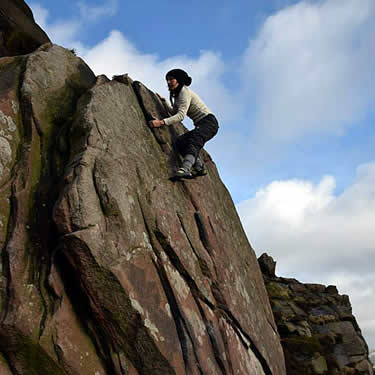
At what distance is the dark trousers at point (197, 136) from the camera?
56.4ft

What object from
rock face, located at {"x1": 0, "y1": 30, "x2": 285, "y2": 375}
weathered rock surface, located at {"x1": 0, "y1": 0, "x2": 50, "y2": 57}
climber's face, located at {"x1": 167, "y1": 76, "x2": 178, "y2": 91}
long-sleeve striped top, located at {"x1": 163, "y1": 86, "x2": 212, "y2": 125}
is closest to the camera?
rock face, located at {"x1": 0, "y1": 30, "x2": 285, "y2": 375}

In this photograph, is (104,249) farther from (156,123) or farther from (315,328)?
(315,328)

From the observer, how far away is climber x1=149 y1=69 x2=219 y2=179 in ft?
55.1

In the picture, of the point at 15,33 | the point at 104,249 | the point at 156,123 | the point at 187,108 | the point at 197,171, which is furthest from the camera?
the point at 15,33

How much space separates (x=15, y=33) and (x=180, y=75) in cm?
1041

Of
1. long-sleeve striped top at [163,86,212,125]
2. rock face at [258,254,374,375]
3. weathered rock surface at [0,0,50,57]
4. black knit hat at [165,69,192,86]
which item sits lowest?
rock face at [258,254,374,375]

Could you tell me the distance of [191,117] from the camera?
1878cm

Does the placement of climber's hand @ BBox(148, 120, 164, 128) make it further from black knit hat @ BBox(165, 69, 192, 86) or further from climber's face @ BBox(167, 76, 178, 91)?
black knit hat @ BBox(165, 69, 192, 86)

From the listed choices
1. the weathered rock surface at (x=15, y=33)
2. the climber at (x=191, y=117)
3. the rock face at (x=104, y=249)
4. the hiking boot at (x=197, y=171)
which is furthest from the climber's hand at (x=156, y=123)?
the weathered rock surface at (x=15, y=33)

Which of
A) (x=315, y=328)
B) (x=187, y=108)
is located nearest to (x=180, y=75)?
(x=187, y=108)

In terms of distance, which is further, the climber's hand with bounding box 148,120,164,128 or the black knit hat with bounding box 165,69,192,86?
the black knit hat with bounding box 165,69,192,86

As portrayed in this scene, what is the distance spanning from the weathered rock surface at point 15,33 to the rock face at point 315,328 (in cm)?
1913

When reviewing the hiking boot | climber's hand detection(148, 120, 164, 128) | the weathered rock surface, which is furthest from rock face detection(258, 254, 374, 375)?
the weathered rock surface

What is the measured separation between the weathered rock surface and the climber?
9066 mm
